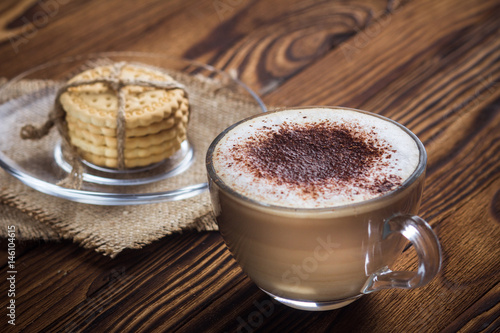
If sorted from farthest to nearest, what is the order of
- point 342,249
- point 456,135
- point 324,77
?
point 324,77
point 456,135
point 342,249

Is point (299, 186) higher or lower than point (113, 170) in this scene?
higher

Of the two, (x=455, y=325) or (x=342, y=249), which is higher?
(x=342, y=249)

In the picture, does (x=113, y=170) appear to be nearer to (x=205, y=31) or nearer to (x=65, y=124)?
(x=65, y=124)

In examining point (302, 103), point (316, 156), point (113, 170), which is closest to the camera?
point (316, 156)

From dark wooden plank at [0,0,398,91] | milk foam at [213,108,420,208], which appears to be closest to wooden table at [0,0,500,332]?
dark wooden plank at [0,0,398,91]

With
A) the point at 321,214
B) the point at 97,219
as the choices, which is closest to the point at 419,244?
the point at 321,214

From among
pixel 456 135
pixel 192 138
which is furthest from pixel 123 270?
pixel 456 135

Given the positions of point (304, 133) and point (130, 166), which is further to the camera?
point (130, 166)

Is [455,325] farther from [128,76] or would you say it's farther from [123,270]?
[128,76]
